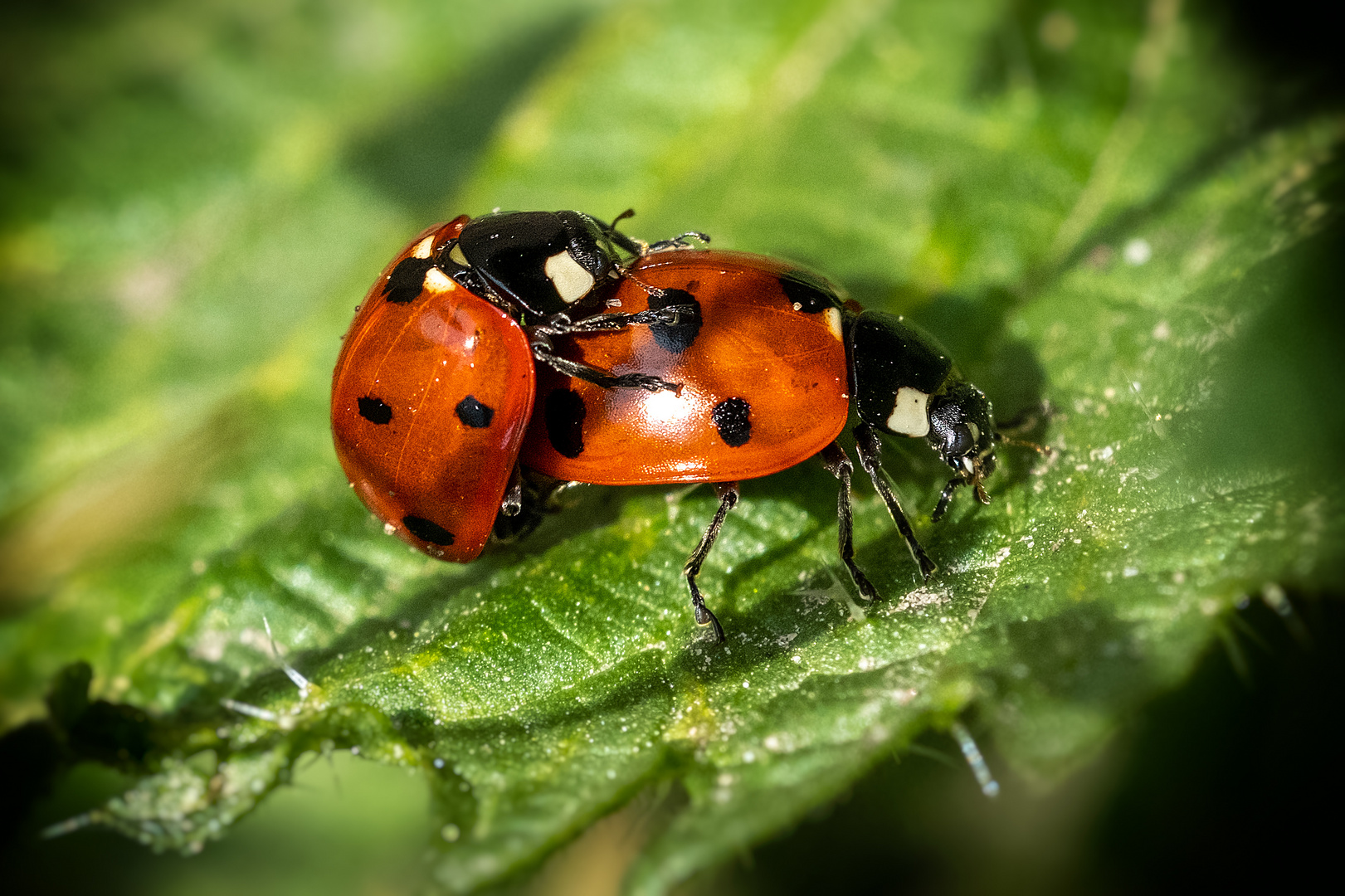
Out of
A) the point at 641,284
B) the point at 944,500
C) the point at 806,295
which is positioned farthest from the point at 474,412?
the point at 944,500

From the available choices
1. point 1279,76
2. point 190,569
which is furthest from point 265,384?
point 1279,76

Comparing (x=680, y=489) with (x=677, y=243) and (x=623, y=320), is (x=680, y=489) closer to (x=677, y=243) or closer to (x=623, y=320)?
(x=623, y=320)

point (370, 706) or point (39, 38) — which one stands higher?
point (39, 38)

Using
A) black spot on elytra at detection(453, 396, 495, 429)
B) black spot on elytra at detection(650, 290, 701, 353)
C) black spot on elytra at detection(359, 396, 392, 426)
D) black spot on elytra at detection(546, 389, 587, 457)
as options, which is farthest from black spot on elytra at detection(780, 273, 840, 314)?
black spot on elytra at detection(359, 396, 392, 426)

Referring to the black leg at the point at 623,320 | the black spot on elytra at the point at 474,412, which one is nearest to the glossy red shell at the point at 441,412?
the black spot on elytra at the point at 474,412

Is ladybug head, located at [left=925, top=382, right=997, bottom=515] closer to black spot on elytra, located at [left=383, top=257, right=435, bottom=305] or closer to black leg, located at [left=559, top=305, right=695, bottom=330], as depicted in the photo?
black leg, located at [left=559, top=305, right=695, bottom=330]

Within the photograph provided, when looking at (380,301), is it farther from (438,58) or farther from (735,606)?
(438,58)
